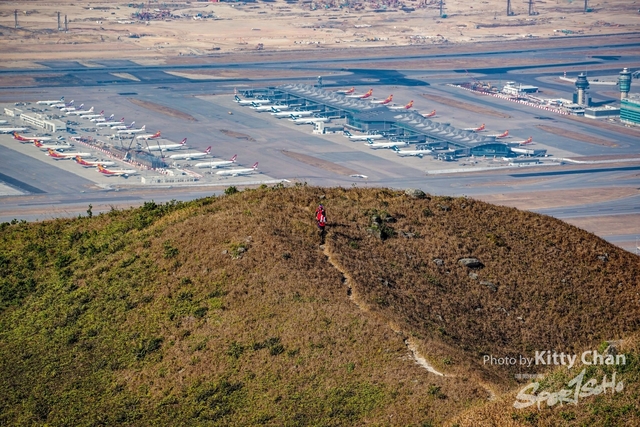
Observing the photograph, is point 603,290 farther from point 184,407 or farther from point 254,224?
point 184,407

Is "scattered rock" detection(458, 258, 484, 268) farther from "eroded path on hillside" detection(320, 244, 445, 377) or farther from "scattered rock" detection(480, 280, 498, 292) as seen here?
"eroded path on hillside" detection(320, 244, 445, 377)

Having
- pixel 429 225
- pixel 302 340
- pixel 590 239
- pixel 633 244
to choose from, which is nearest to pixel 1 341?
pixel 302 340

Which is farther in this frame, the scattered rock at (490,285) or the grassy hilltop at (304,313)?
the scattered rock at (490,285)

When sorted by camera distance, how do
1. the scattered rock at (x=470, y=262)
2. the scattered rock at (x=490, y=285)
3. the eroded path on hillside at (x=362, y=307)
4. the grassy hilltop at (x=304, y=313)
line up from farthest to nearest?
the scattered rock at (x=470, y=262) < the scattered rock at (x=490, y=285) < the eroded path on hillside at (x=362, y=307) < the grassy hilltop at (x=304, y=313)

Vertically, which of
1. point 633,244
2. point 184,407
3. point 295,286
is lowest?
point 633,244

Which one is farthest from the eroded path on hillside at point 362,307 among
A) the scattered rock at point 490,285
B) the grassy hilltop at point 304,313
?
the scattered rock at point 490,285

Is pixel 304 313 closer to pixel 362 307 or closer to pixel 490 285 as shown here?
pixel 362 307

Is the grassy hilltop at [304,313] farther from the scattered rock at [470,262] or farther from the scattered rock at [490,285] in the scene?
the scattered rock at [470,262]
